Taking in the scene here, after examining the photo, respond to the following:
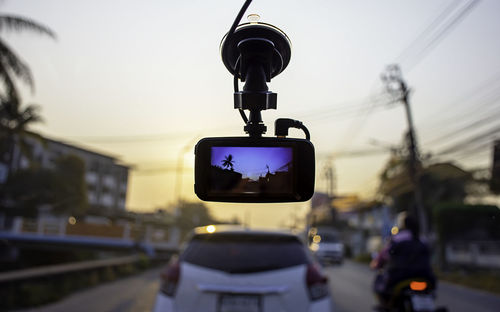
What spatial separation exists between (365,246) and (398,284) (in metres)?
50.1

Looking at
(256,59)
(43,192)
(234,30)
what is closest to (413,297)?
(256,59)

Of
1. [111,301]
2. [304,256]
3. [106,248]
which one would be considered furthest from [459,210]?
[106,248]

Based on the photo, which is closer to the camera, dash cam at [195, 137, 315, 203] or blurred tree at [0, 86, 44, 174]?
dash cam at [195, 137, 315, 203]

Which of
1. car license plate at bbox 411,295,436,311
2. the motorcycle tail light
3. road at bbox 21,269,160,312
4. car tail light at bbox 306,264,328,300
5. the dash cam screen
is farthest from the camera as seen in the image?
road at bbox 21,269,160,312

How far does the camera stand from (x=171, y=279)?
4055 millimetres

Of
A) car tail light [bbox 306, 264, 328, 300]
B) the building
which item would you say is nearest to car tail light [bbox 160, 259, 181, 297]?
car tail light [bbox 306, 264, 328, 300]

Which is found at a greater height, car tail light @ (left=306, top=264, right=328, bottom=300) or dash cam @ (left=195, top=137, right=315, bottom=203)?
dash cam @ (left=195, top=137, right=315, bottom=203)

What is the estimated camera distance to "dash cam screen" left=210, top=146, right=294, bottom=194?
6.15ft

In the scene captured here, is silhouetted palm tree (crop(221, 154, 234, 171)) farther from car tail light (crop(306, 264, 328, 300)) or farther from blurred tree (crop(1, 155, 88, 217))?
blurred tree (crop(1, 155, 88, 217))

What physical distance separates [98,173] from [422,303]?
193ft

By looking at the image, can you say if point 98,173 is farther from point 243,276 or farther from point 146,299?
point 243,276

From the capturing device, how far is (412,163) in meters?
22.0

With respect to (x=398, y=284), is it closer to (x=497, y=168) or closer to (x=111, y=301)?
(x=497, y=168)

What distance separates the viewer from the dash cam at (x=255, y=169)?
1.87m
